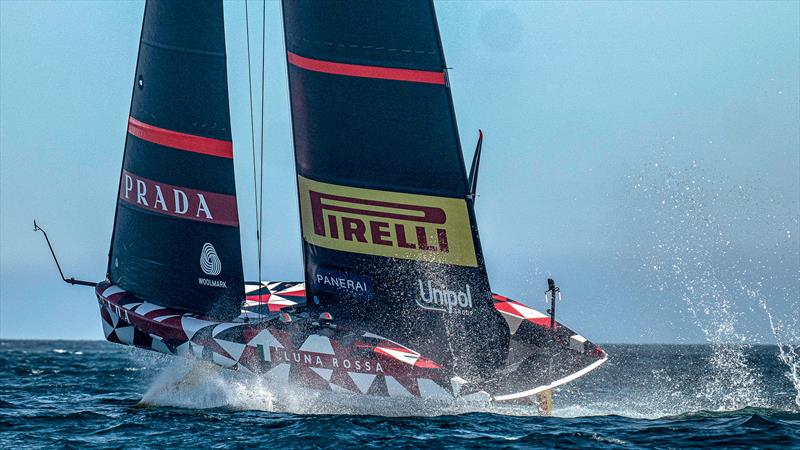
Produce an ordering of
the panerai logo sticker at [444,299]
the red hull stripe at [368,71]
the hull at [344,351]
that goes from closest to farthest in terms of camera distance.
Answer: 1. the hull at [344,351]
2. the red hull stripe at [368,71]
3. the panerai logo sticker at [444,299]

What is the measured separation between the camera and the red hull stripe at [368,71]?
13.4 meters

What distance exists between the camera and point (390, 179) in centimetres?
1370

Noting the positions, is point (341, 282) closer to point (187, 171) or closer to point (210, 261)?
point (210, 261)

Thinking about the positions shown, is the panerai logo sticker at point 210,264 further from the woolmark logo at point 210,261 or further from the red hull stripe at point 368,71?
the red hull stripe at point 368,71

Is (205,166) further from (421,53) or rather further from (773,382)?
(773,382)

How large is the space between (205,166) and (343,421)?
4.72m

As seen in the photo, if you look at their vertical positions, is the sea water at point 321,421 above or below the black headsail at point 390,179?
below

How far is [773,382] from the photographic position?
27.9 metres

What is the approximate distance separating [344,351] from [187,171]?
402cm

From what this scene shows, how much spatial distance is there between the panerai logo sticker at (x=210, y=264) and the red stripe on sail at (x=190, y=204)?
0.41 meters

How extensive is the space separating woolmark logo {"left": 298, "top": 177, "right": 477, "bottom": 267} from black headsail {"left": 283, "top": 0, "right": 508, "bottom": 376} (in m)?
0.01

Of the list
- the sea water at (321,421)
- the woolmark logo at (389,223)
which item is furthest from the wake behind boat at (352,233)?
the sea water at (321,421)

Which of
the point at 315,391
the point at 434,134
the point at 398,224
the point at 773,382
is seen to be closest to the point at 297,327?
the point at 315,391

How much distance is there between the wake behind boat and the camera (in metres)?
13.4
